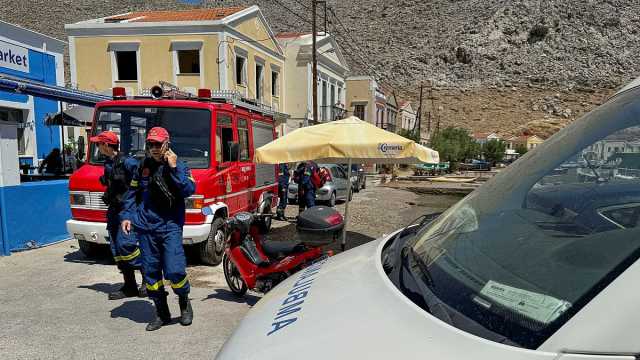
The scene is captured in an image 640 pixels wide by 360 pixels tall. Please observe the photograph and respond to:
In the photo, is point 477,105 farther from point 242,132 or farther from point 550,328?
point 550,328

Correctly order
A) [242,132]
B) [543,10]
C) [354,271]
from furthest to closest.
Answer: [543,10], [242,132], [354,271]

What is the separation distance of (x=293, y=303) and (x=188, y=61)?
79.7 feet

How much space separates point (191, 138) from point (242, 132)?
1345 millimetres

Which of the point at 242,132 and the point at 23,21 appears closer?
the point at 242,132

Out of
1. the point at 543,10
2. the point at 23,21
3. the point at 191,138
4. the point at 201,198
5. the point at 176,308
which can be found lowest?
the point at 176,308

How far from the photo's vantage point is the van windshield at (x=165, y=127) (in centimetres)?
656

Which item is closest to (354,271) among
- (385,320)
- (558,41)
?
(385,320)

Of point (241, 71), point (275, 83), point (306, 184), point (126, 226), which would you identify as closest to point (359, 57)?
point (275, 83)

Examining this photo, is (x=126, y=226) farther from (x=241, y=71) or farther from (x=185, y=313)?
(x=241, y=71)

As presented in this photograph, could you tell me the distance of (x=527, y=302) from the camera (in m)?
1.23

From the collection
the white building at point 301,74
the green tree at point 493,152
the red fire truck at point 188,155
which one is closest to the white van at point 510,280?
the red fire truck at point 188,155

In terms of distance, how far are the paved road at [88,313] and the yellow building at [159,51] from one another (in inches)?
685

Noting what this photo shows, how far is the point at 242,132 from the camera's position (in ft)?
25.6

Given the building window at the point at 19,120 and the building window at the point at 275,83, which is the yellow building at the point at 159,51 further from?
the building window at the point at 19,120
